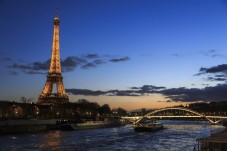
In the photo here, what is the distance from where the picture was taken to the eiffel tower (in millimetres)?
65713

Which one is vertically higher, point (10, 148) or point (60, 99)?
point (60, 99)

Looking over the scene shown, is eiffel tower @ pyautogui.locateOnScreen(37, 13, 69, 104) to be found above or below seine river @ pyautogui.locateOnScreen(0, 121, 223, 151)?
above

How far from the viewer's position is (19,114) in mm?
64188

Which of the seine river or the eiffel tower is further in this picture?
the eiffel tower

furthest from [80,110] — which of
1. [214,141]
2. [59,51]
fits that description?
[214,141]

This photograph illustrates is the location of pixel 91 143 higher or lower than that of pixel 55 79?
lower

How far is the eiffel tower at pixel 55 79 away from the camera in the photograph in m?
65.7

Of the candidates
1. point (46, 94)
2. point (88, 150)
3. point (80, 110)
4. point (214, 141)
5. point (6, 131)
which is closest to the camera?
point (214, 141)

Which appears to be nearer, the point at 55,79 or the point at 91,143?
the point at 91,143

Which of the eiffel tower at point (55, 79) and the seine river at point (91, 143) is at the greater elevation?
the eiffel tower at point (55, 79)

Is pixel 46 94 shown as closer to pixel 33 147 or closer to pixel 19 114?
pixel 19 114

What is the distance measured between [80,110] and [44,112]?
1289 cm

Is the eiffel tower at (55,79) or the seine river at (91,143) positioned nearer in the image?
the seine river at (91,143)

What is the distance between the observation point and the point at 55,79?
2694 inches
